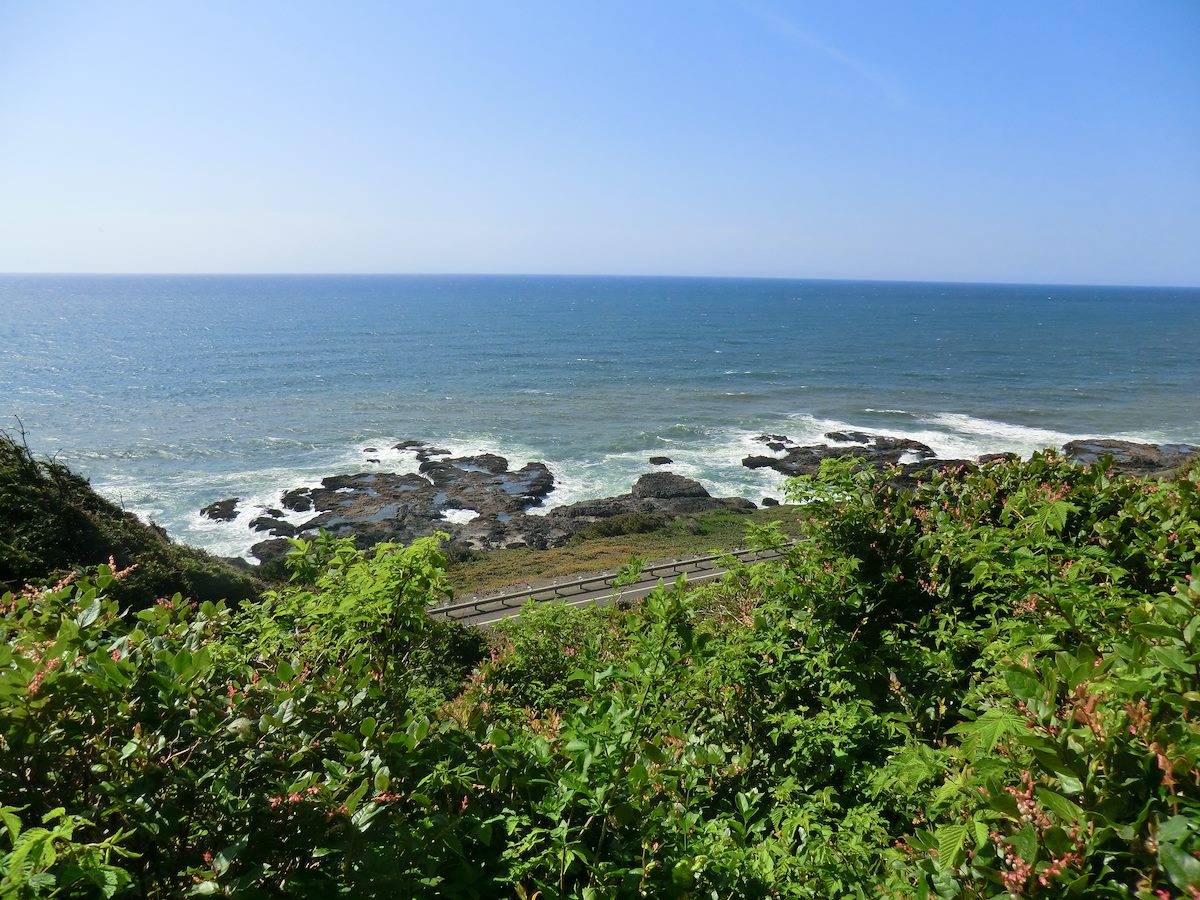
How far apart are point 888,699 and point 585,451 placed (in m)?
41.7

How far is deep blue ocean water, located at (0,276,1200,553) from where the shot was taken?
42125 millimetres

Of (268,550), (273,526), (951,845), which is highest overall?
(951,845)

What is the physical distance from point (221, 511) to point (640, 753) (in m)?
36.9

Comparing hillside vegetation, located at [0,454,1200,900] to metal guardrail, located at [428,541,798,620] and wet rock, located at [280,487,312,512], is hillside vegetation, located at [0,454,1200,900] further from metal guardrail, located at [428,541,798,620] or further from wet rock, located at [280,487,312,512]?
wet rock, located at [280,487,312,512]

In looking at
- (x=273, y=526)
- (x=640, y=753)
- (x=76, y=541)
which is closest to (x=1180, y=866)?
(x=640, y=753)

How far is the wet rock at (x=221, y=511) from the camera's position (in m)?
33.8

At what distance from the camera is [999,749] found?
2.75 m

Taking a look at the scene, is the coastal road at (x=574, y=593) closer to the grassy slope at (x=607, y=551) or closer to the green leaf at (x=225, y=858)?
the grassy slope at (x=607, y=551)

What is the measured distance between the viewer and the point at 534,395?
200 feet

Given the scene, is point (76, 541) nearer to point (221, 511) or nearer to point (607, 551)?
point (607, 551)

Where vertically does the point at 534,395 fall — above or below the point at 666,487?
above

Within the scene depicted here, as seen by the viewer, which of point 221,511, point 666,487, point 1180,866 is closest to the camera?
point 1180,866

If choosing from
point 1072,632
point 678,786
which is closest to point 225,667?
point 678,786

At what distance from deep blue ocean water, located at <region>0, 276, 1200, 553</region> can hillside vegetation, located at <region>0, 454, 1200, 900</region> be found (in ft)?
105
